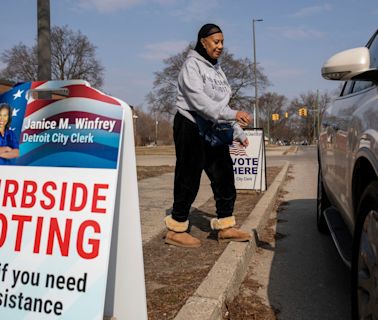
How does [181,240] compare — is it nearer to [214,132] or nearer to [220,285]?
[214,132]

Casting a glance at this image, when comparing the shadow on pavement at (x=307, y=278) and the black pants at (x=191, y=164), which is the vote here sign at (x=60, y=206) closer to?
the shadow on pavement at (x=307, y=278)

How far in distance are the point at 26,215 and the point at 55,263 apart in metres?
0.27

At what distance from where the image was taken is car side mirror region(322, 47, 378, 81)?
7.41ft

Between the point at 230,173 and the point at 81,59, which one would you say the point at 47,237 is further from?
the point at 81,59

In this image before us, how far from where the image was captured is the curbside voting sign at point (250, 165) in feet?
24.5

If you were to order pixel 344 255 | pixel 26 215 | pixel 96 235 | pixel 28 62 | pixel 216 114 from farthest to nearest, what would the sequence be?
pixel 28 62 < pixel 216 114 < pixel 344 255 < pixel 26 215 < pixel 96 235

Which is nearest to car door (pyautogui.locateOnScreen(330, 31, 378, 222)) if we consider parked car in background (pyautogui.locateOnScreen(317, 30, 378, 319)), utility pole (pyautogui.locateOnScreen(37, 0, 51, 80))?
parked car in background (pyautogui.locateOnScreen(317, 30, 378, 319))

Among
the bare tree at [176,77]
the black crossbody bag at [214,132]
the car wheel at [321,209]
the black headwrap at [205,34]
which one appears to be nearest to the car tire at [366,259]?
the black crossbody bag at [214,132]

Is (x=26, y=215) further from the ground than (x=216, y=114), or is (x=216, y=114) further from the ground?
(x=216, y=114)

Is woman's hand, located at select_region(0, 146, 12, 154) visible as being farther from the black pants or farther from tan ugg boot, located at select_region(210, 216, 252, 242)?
tan ugg boot, located at select_region(210, 216, 252, 242)

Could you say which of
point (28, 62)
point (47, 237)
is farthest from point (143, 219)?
point (28, 62)

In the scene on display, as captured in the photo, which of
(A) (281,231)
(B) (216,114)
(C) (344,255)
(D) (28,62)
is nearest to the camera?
(C) (344,255)

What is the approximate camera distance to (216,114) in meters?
3.56

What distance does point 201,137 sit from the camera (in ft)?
12.3
